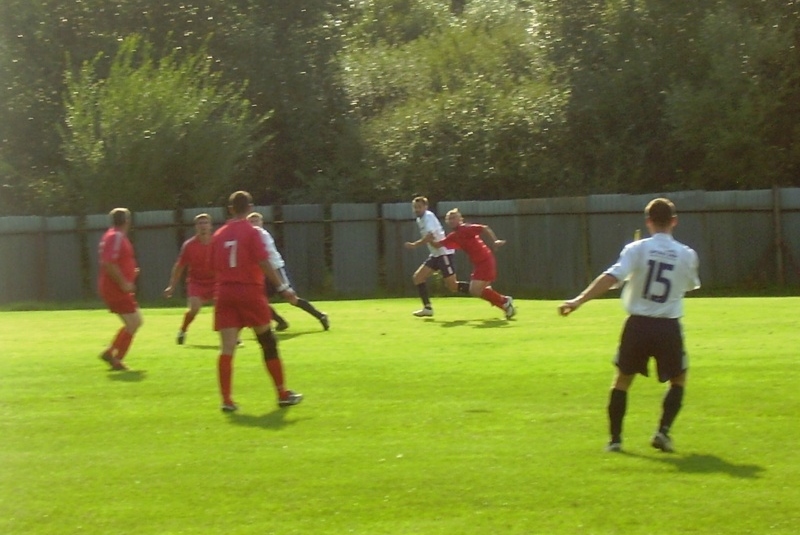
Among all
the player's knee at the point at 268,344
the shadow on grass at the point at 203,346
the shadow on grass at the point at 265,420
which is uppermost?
the player's knee at the point at 268,344

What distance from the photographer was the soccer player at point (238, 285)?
34.9 ft

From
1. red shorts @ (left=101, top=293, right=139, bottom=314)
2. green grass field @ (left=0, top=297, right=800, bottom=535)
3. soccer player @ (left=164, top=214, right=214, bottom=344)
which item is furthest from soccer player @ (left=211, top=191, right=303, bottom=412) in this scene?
soccer player @ (left=164, top=214, right=214, bottom=344)

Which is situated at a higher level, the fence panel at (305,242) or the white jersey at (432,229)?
the white jersey at (432,229)

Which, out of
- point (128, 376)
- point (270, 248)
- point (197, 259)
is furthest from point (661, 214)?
point (197, 259)

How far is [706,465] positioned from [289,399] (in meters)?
3.86

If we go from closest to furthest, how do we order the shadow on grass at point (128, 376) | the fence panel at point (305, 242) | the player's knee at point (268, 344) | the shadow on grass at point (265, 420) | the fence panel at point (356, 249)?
the shadow on grass at point (265, 420) < the player's knee at point (268, 344) < the shadow on grass at point (128, 376) < the fence panel at point (356, 249) < the fence panel at point (305, 242)

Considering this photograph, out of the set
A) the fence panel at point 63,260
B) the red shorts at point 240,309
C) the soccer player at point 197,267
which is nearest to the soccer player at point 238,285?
the red shorts at point 240,309

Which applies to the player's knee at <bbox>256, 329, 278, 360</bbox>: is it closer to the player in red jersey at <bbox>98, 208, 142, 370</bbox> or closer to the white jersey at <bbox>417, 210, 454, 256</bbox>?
the player in red jersey at <bbox>98, 208, 142, 370</bbox>

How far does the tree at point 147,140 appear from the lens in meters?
31.9

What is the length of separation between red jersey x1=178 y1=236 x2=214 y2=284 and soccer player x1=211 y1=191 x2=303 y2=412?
18.8 ft

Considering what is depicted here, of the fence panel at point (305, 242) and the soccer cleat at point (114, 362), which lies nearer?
the soccer cleat at point (114, 362)

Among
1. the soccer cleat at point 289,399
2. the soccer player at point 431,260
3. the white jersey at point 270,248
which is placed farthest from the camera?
the soccer player at point 431,260

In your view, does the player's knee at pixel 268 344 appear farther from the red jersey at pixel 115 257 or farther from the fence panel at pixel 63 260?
the fence panel at pixel 63 260

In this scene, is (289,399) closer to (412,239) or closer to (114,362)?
(114,362)
